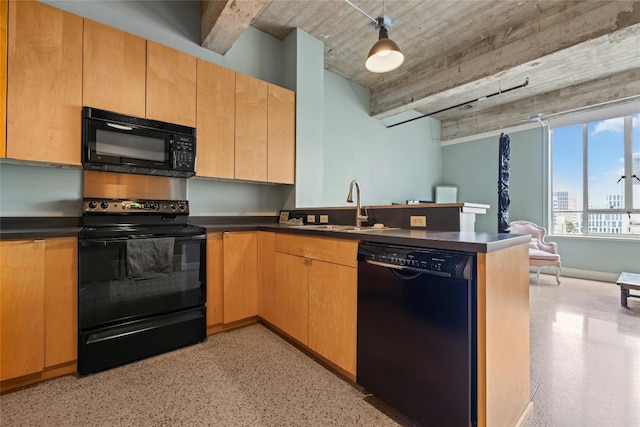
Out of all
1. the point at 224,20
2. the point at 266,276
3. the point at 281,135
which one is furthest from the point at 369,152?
the point at 266,276

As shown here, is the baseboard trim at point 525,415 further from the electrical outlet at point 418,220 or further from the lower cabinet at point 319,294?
the electrical outlet at point 418,220

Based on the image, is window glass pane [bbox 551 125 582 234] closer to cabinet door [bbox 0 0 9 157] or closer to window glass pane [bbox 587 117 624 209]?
window glass pane [bbox 587 117 624 209]

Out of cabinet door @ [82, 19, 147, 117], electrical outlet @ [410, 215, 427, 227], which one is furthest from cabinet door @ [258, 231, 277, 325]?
cabinet door @ [82, 19, 147, 117]

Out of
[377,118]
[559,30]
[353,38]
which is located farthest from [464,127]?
[353,38]

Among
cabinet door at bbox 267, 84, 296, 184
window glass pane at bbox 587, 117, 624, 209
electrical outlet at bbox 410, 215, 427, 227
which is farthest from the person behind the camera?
window glass pane at bbox 587, 117, 624, 209

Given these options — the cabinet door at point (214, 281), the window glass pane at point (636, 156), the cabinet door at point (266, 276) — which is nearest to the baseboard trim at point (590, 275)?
the window glass pane at point (636, 156)

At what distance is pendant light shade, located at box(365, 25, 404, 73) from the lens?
227 centimetres

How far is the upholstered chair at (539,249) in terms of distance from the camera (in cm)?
432

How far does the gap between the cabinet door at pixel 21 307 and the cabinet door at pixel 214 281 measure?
1036 millimetres

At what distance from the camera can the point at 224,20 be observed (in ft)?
8.10

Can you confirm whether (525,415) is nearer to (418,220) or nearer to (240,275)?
(418,220)

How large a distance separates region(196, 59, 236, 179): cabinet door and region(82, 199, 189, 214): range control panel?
1.20 ft

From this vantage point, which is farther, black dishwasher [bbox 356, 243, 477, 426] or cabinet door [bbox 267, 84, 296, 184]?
cabinet door [bbox 267, 84, 296, 184]

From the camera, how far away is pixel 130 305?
78.5 inches
